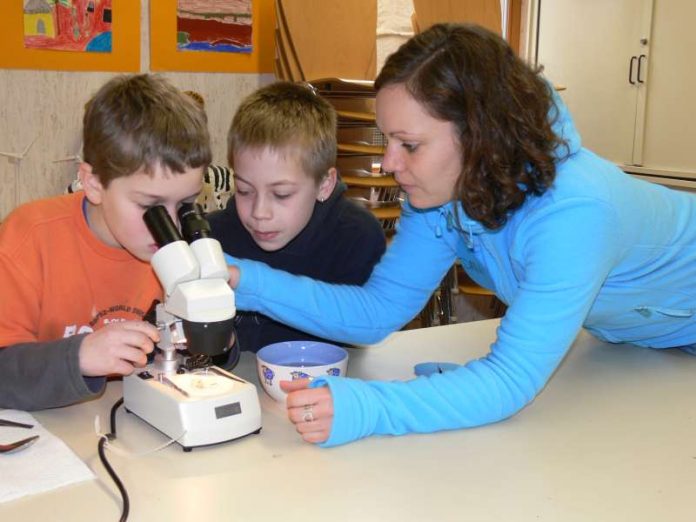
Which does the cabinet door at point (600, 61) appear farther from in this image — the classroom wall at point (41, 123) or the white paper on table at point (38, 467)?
the white paper on table at point (38, 467)

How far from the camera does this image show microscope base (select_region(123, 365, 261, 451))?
96 centimetres

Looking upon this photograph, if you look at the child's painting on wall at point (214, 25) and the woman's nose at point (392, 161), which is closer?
the woman's nose at point (392, 161)

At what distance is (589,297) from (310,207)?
668mm

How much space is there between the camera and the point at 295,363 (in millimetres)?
1197

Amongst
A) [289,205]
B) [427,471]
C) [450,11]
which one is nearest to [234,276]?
[289,205]

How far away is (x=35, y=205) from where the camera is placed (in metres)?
1.32

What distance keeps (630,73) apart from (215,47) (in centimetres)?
210

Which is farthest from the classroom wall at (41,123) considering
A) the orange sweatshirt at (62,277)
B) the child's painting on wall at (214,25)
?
the orange sweatshirt at (62,277)

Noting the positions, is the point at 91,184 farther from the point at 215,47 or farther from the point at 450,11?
the point at 450,11

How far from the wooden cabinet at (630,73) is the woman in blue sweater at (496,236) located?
256 centimetres

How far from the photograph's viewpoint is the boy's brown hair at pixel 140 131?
4.02 feet

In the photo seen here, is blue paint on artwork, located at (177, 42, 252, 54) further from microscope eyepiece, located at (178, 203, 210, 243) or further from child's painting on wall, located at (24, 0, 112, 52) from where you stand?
microscope eyepiece, located at (178, 203, 210, 243)

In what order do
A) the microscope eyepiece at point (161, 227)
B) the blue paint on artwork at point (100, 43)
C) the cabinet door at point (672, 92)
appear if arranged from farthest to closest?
the cabinet door at point (672, 92)
the blue paint on artwork at point (100, 43)
the microscope eyepiece at point (161, 227)

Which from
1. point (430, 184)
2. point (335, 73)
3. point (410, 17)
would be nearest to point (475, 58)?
point (430, 184)
